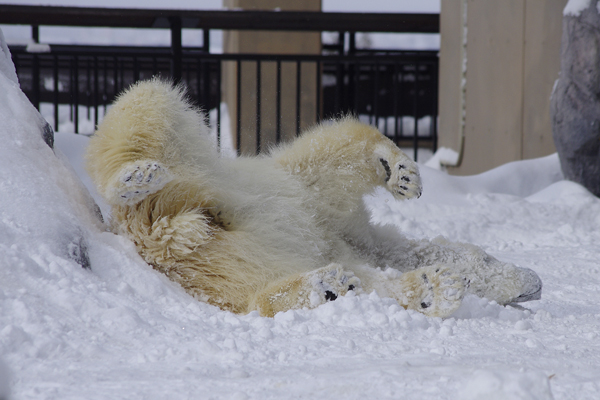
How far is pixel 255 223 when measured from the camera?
2.00 metres

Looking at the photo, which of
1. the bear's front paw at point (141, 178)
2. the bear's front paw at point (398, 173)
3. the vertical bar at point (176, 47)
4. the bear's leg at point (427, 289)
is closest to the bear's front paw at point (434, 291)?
the bear's leg at point (427, 289)

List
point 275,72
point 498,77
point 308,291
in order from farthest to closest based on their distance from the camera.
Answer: point 275,72 < point 498,77 < point 308,291

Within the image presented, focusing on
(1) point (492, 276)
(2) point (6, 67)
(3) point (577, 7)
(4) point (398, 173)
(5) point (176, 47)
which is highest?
(3) point (577, 7)

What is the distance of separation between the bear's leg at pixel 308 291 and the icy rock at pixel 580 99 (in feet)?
10.4

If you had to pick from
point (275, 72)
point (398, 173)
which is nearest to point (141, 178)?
point (398, 173)

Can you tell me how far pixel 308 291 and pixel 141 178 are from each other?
58cm

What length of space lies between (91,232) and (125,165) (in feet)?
0.78

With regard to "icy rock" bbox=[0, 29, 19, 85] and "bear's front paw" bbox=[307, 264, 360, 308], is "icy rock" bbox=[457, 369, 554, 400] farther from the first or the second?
"icy rock" bbox=[0, 29, 19, 85]

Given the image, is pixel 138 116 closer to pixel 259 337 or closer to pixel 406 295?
pixel 259 337

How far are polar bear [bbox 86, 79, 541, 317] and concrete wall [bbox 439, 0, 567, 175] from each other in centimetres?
334

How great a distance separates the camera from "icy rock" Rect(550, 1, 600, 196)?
4.11 m

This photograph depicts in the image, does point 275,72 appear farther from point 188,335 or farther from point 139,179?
point 188,335

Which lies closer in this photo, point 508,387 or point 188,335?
point 508,387

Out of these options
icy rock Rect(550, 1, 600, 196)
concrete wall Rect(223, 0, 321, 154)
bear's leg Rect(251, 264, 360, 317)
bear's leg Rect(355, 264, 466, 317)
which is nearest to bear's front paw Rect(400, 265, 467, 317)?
bear's leg Rect(355, 264, 466, 317)
